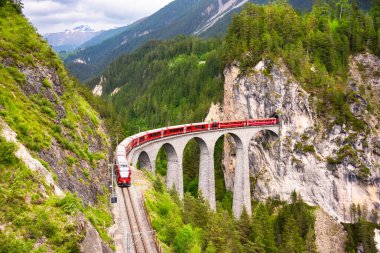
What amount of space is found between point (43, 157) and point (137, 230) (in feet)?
29.4

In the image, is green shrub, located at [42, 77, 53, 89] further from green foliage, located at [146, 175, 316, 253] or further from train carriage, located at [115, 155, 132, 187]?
green foliage, located at [146, 175, 316, 253]

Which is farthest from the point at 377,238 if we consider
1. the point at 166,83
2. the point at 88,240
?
the point at 166,83

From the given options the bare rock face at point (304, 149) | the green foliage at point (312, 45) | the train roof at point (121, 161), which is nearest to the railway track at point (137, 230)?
the train roof at point (121, 161)

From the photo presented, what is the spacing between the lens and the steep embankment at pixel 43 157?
1384cm

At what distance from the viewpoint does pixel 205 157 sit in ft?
184

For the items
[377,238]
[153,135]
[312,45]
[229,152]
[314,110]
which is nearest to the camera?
[153,135]

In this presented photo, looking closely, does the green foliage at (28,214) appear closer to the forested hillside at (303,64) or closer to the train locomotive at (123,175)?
the train locomotive at (123,175)

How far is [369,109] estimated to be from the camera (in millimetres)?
64000

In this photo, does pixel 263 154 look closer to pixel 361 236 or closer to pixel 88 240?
pixel 361 236

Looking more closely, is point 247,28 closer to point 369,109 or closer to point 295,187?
point 369,109

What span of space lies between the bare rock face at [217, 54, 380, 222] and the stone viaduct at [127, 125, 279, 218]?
4.62 metres

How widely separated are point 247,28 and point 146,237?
60.4 meters

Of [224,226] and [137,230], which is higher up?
[137,230]

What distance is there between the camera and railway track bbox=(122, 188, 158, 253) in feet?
70.5
